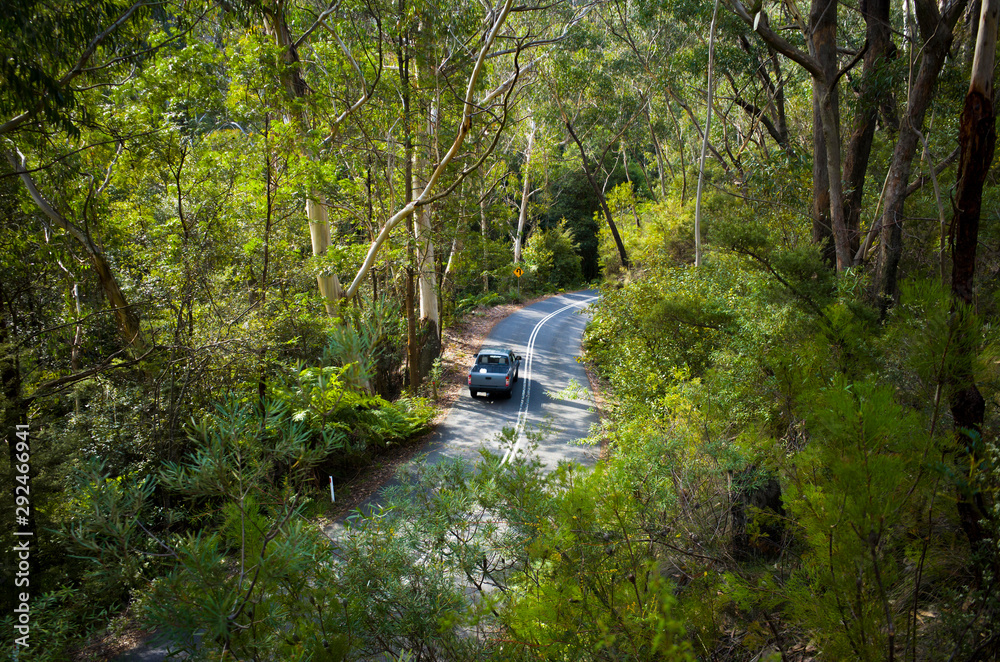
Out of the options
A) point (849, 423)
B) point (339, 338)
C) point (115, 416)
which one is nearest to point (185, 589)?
point (849, 423)

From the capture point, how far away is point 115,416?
25.4 feet

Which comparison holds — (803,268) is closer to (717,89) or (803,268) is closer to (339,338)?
(339,338)

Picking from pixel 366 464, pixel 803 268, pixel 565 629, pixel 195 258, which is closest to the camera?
pixel 565 629

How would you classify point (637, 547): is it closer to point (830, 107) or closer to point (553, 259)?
point (830, 107)

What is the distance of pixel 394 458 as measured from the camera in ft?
39.2

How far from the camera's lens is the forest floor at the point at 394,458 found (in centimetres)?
558

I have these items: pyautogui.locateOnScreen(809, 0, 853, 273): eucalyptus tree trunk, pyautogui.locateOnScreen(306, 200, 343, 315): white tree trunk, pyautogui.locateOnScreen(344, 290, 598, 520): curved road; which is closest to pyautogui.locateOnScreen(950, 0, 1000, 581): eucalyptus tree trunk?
pyautogui.locateOnScreen(344, 290, 598, 520): curved road

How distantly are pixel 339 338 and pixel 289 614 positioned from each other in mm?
7118

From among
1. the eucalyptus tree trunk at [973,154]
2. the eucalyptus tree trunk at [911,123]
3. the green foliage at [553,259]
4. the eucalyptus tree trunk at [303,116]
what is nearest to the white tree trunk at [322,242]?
the eucalyptus tree trunk at [303,116]

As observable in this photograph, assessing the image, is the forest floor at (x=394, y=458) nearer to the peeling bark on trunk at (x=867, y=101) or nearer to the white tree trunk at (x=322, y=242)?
the white tree trunk at (x=322, y=242)

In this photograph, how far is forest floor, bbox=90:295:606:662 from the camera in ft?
18.3

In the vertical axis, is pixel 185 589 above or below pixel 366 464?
above

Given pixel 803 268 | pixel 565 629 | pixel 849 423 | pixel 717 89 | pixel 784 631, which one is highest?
pixel 717 89

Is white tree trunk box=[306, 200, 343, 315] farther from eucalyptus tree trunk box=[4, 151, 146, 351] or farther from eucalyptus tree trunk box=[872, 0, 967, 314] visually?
eucalyptus tree trunk box=[872, 0, 967, 314]
